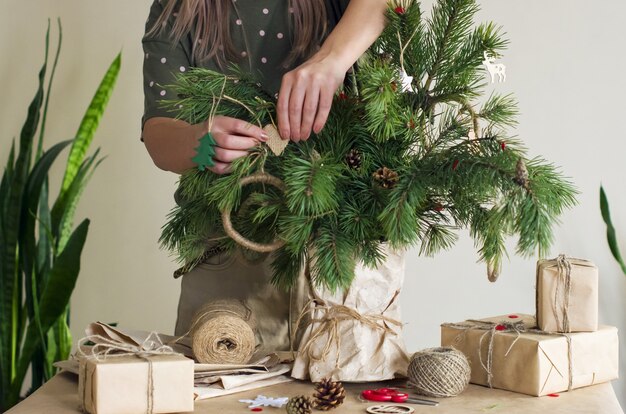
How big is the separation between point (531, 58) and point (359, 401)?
1.45 m

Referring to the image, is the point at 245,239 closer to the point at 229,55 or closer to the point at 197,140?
the point at 197,140

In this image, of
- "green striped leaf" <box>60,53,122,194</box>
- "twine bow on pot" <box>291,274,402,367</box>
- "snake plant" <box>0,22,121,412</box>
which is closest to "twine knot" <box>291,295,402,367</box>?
"twine bow on pot" <box>291,274,402,367</box>

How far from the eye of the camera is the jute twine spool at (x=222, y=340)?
0.87 metres

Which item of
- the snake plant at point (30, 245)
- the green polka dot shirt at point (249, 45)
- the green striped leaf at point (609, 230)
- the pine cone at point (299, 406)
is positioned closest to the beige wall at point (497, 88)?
the green striped leaf at point (609, 230)

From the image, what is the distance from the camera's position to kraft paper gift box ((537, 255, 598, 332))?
0.88 m

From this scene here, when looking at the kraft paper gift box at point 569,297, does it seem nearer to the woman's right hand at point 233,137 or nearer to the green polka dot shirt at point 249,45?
the woman's right hand at point 233,137

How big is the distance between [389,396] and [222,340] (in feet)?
0.67

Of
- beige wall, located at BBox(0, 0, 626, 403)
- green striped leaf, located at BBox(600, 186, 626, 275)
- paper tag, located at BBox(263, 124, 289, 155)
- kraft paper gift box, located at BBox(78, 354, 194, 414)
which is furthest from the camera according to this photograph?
beige wall, located at BBox(0, 0, 626, 403)

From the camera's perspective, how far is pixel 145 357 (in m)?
0.75

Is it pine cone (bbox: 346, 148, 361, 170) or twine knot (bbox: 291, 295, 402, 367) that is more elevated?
pine cone (bbox: 346, 148, 361, 170)

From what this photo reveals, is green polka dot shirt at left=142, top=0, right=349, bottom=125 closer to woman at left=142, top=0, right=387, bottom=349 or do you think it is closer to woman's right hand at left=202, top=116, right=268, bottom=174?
woman at left=142, top=0, right=387, bottom=349

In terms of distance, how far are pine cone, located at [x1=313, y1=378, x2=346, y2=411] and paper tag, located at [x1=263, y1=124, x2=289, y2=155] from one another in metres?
0.25

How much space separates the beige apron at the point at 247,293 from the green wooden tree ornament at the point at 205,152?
0.23 meters

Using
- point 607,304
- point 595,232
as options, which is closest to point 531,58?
point 595,232
